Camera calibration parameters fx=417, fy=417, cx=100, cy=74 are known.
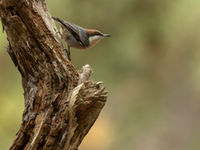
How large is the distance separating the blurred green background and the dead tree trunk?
3914 mm

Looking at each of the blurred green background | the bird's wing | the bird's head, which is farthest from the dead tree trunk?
the blurred green background

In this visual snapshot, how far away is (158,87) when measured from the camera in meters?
9.41

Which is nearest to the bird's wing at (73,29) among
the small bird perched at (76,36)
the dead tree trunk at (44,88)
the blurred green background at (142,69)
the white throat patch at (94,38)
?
the small bird perched at (76,36)

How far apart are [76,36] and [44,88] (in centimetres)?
109

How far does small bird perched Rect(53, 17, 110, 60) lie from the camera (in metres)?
3.61

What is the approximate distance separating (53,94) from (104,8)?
17.4ft

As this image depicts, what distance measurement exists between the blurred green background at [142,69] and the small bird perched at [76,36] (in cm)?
294

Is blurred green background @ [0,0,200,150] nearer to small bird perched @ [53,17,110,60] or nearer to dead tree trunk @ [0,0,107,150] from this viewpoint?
small bird perched @ [53,17,110,60]

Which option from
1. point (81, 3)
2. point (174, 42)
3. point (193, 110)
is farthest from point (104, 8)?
point (193, 110)

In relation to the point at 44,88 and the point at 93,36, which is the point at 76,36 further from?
the point at 44,88

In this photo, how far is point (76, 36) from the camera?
371 cm

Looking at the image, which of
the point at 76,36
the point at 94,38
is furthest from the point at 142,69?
the point at 76,36

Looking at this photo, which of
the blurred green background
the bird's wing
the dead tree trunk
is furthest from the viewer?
the blurred green background

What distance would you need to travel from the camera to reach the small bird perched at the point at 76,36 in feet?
11.8
